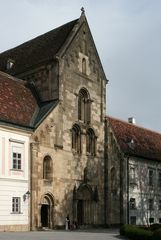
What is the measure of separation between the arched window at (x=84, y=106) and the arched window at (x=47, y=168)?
7.18 metres

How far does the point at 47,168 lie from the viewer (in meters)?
44.9

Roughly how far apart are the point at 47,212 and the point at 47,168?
3.93 meters

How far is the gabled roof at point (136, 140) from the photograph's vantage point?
191 feet

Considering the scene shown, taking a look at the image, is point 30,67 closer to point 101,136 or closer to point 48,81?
point 48,81

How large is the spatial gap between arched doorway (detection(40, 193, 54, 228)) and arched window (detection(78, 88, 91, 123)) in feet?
31.3

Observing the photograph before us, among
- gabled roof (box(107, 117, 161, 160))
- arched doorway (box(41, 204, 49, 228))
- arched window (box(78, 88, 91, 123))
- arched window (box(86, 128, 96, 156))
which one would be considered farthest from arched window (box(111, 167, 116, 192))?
arched doorway (box(41, 204, 49, 228))

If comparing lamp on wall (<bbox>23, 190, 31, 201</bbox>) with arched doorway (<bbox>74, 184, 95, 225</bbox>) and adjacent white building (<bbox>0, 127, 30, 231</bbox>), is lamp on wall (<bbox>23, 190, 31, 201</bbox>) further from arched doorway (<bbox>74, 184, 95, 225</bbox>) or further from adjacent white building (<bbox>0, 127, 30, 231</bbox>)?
arched doorway (<bbox>74, 184, 95, 225</bbox>)

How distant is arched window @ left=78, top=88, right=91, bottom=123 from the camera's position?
5050cm

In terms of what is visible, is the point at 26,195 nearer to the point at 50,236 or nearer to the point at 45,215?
the point at 45,215

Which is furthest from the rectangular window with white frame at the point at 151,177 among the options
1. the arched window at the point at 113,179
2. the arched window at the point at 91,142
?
the arched window at the point at 91,142

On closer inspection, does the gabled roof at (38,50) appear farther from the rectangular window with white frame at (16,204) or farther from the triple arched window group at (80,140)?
the rectangular window with white frame at (16,204)

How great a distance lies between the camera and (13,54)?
56.2 meters

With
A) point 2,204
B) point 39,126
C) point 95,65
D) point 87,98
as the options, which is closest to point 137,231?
point 2,204

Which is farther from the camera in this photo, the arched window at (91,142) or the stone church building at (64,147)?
the arched window at (91,142)
